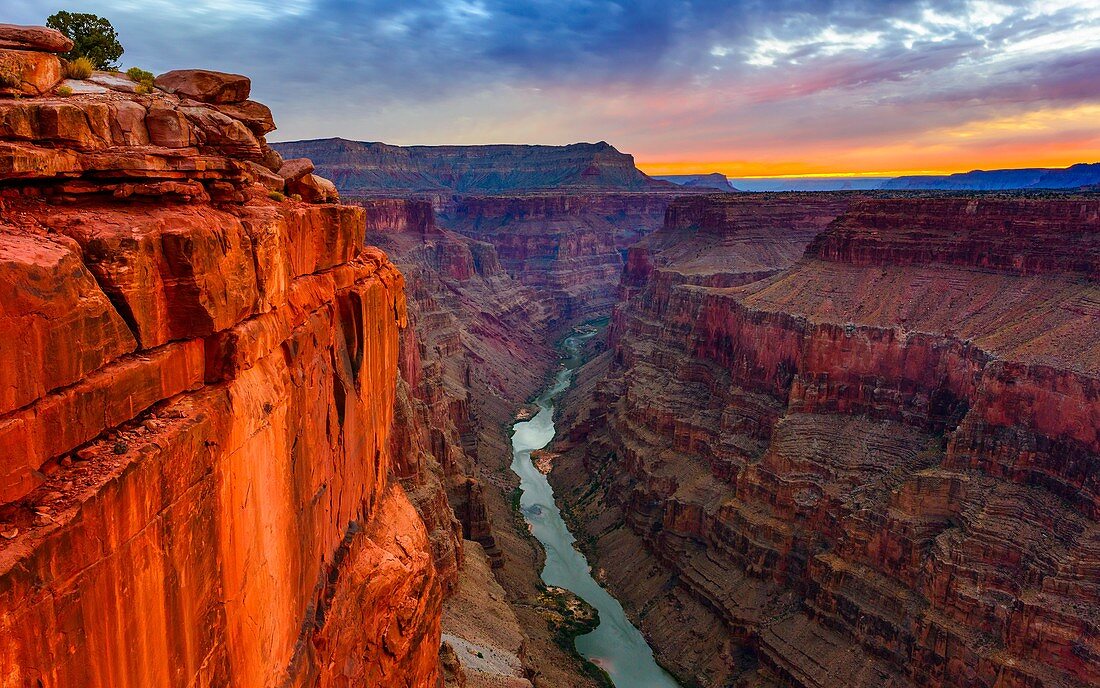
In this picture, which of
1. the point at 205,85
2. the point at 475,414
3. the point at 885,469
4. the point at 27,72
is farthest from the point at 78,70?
the point at 475,414

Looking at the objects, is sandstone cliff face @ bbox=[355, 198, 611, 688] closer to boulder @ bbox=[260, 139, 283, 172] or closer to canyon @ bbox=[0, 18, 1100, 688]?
canyon @ bbox=[0, 18, 1100, 688]

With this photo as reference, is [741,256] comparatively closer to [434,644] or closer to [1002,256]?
[1002,256]

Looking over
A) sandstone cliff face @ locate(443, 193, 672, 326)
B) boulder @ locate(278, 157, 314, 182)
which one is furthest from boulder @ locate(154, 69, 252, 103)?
sandstone cliff face @ locate(443, 193, 672, 326)

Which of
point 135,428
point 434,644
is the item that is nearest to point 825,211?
point 434,644

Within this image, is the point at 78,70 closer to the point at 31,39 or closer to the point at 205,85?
the point at 31,39

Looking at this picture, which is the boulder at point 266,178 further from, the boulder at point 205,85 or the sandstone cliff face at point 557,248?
the sandstone cliff face at point 557,248
